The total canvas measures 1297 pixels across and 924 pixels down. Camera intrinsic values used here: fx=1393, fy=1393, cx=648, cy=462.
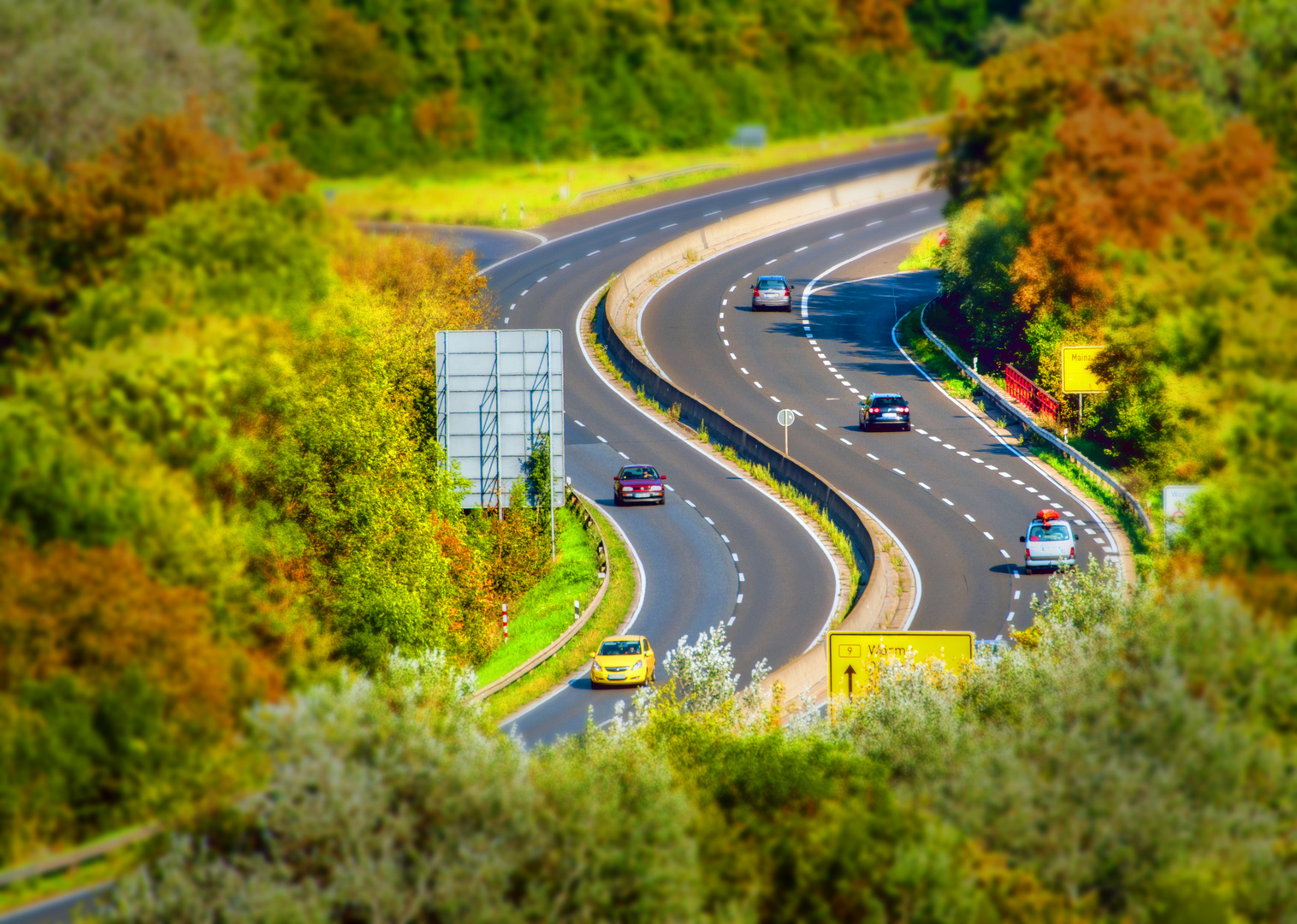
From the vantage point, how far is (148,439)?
11922 millimetres

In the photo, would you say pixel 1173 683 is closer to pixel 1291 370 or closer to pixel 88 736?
pixel 1291 370

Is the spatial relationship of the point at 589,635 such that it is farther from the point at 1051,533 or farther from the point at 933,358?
the point at 933,358

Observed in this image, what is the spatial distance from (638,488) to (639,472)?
738mm

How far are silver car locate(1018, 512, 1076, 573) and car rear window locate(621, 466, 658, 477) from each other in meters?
16.8

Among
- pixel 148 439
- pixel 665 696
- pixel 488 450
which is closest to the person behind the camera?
pixel 148 439

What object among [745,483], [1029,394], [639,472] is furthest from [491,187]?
[1029,394]

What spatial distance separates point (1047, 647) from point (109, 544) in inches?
559

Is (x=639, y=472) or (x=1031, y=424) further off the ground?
(x=1031, y=424)

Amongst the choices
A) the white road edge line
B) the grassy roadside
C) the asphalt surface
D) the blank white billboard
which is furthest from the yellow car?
the grassy roadside

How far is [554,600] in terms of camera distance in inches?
1955

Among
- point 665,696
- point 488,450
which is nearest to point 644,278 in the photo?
point 488,450

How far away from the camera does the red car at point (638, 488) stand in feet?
189

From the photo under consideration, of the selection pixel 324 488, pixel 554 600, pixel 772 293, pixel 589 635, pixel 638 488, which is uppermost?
pixel 772 293

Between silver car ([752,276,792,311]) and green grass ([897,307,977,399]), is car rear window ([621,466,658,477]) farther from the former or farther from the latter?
silver car ([752,276,792,311])
